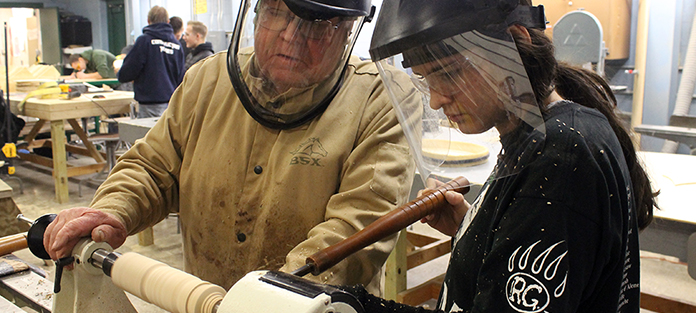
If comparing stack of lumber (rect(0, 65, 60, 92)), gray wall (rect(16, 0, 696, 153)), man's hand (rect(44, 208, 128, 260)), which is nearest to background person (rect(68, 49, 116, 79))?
stack of lumber (rect(0, 65, 60, 92))

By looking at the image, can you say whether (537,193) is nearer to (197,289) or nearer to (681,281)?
(197,289)

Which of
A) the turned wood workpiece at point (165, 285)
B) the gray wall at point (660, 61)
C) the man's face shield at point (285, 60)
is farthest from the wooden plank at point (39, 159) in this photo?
the turned wood workpiece at point (165, 285)

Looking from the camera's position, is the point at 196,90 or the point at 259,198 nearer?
the point at 259,198

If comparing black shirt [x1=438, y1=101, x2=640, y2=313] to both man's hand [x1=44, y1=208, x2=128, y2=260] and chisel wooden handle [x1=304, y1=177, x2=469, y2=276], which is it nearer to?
chisel wooden handle [x1=304, y1=177, x2=469, y2=276]

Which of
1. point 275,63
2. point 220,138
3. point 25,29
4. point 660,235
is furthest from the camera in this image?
point 25,29

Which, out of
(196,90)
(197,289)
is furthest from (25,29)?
(197,289)

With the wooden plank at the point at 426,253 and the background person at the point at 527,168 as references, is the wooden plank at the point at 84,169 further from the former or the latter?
the background person at the point at 527,168

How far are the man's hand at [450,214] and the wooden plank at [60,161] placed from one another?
14.4 ft

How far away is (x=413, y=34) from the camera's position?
2.52ft

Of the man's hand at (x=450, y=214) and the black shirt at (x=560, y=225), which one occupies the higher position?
the black shirt at (x=560, y=225)

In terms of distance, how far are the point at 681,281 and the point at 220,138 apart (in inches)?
123

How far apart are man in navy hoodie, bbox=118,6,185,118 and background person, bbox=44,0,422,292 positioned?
12.8 ft

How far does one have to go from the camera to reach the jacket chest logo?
1.32 metres

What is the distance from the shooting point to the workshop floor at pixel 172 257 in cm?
318
